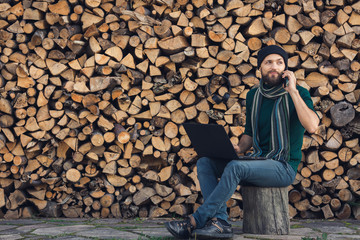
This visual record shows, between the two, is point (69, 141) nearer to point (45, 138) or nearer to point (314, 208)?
point (45, 138)

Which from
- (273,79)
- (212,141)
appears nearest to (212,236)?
(212,141)

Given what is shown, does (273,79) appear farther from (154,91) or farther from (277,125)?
(154,91)

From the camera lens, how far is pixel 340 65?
3984 millimetres

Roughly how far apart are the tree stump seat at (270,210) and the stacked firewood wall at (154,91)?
1.16m

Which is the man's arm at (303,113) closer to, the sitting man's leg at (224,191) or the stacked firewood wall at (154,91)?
the sitting man's leg at (224,191)

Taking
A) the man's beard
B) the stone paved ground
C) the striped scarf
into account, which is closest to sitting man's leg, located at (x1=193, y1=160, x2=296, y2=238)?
the striped scarf

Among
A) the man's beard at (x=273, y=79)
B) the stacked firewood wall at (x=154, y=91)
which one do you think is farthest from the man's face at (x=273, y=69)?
the stacked firewood wall at (x=154, y=91)

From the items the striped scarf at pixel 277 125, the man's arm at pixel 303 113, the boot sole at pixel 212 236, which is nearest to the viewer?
the boot sole at pixel 212 236

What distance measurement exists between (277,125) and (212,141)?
1.69ft

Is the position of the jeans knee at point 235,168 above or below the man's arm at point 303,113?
below

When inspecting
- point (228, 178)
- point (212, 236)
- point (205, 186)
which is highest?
point (228, 178)

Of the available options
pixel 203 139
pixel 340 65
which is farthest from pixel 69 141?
pixel 340 65

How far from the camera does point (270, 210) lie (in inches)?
113

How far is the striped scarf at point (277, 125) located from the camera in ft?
9.58
